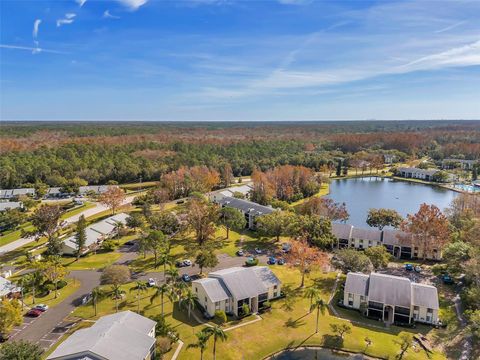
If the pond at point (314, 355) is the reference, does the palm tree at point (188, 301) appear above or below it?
above

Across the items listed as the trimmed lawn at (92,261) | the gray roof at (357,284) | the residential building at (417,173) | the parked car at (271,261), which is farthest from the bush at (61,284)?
the residential building at (417,173)

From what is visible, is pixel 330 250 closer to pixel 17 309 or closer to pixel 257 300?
pixel 257 300

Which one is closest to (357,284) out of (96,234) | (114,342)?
(114,342)

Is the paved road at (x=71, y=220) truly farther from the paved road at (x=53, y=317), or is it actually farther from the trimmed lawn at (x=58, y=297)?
the trimmed lawn at (x=58, y=297)

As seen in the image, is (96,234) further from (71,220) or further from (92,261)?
(71,220)

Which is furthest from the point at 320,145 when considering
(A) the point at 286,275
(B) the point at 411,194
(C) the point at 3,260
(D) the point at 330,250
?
(C) the point at 3,260

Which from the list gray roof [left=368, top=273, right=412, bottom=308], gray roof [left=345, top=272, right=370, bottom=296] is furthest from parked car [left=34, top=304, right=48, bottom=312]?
gray roof [left=368, top=273, right=412, bottom=308]

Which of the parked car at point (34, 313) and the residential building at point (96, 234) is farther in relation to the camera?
the residential building at point (96, 234)
